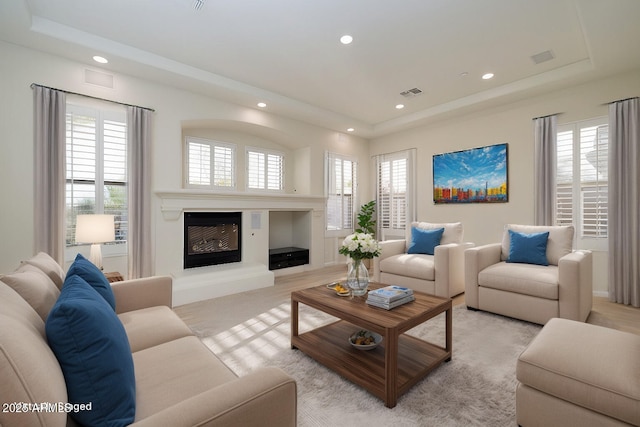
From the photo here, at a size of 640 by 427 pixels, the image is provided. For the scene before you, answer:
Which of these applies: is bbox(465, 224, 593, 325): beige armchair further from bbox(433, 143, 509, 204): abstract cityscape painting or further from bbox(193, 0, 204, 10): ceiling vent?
bbox(193, 0, 204, 10): ceiling vent

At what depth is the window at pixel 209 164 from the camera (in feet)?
15.1

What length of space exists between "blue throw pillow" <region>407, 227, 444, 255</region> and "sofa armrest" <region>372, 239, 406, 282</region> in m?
0.14

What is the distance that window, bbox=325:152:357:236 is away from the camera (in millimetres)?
5852

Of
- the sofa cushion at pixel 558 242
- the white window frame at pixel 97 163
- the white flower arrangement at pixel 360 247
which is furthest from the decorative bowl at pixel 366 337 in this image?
the white window frame at pixel 97 163

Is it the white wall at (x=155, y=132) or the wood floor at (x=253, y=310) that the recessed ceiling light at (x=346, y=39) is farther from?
the wood floor at (x=253, y=310)

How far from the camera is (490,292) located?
3.16 m

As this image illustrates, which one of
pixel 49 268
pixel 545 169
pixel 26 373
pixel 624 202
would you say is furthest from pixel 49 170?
pixel 624 202

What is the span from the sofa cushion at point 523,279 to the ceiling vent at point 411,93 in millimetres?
2656

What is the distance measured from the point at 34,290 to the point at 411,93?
4610 mm

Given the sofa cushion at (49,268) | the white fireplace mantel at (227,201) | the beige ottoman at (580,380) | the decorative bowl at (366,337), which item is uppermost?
the white fireplace mantel at (227,201)

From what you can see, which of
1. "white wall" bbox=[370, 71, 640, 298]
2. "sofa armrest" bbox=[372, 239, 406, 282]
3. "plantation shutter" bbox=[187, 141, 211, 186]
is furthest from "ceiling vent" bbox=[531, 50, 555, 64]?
"plantation shutter" bbox=[187, 141, 211, 186]

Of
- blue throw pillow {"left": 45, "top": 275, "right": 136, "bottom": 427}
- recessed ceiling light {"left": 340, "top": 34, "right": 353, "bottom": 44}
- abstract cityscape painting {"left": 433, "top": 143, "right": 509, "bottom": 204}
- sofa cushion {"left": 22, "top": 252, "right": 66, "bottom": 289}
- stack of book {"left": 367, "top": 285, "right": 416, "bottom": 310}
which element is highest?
recessed ceiling light {"left": 340, "top": 34, "right": 353, "bottom": 44}

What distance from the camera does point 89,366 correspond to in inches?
34.9

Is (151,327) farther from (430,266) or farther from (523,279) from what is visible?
(523,279)
